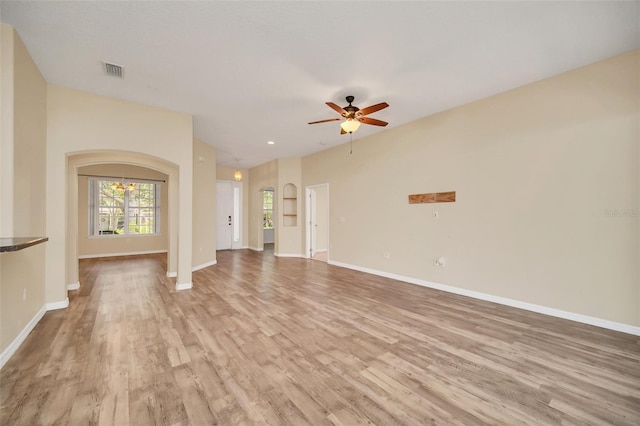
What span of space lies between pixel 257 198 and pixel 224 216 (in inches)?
54.1

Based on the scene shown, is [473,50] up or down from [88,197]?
up

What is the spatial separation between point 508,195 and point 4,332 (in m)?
5.85

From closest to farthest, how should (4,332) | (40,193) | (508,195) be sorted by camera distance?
(4,332) → (40,193) → (508,195)

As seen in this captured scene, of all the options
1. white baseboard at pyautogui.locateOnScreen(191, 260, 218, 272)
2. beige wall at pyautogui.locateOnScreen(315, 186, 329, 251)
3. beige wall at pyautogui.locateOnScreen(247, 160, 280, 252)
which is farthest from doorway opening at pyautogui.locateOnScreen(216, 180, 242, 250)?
beige wall at pyautogui.locateOnScreen(315, 186, 329, 251)

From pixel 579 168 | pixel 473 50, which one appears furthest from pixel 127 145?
pixel 579 168

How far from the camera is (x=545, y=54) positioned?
291 centimetres

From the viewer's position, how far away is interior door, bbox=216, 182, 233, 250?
30.8 ft

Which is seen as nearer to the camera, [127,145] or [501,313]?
[501,313]

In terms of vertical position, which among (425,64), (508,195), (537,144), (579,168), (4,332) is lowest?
(4,332)

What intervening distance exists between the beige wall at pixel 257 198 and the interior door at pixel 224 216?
0.69m

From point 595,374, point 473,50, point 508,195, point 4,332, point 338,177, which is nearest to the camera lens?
point 595,374

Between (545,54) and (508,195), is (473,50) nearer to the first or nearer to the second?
(545,54)

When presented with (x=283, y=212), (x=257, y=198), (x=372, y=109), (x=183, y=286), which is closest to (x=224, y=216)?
(x=257, y=198)

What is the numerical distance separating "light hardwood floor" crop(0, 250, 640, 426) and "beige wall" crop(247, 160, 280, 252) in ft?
17.5
